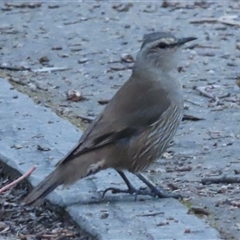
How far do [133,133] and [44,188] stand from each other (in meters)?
0.72

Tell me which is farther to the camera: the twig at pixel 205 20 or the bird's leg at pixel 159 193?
the twig at pixel 205 20

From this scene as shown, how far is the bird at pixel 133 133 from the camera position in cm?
502

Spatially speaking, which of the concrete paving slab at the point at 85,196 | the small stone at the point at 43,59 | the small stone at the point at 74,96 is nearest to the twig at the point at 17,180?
the concrete paving slab at the point at 85,196

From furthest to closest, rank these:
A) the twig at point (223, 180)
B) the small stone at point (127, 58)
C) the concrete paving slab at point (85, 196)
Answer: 1. the small stone at point (127, 58)
2. the twig at point (223, 180)
3. the concrete paving slab at point (85, 196)

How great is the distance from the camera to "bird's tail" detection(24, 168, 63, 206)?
4.77 m

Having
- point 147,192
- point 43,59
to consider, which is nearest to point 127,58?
point 43,59

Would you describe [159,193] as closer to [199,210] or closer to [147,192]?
[147,192]

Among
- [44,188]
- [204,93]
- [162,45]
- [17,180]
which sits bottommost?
[204,93]

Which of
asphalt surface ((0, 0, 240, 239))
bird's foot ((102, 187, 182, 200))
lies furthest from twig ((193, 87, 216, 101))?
bird's foot ((102, 187, 182, 200))

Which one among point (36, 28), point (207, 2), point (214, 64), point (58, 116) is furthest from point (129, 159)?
point (207, 2)

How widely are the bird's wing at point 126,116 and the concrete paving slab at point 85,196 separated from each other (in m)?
0.28

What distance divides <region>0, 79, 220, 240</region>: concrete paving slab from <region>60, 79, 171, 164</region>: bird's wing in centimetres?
28

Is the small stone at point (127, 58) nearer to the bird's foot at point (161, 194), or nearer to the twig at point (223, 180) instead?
the twig at point (223, 180)

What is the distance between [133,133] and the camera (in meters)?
5.35
